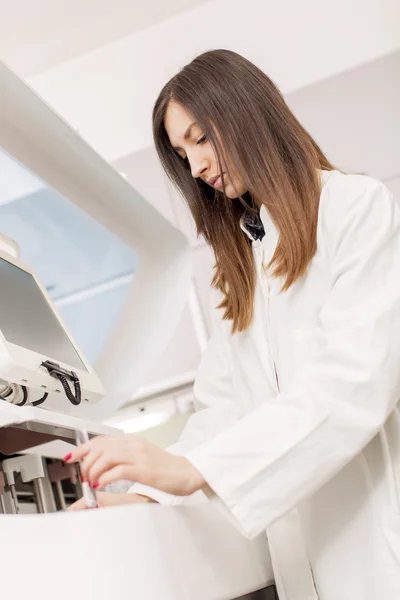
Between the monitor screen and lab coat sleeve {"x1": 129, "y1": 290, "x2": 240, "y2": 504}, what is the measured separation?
9.4 inches

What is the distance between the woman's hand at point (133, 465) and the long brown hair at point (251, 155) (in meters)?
0.41

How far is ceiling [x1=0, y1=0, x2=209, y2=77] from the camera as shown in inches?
122

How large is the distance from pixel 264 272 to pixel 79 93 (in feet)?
7.76

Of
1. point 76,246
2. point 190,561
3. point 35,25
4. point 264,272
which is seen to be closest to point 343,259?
point 264,272

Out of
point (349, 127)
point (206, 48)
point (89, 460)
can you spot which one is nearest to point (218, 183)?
point (89, 460)

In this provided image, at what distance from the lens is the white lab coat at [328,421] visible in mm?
1011

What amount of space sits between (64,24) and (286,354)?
96.8 inches

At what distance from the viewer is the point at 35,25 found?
10.4 feet

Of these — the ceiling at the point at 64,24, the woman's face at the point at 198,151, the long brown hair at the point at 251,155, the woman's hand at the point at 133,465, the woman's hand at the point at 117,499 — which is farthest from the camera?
the ceiling at the point at 64,24

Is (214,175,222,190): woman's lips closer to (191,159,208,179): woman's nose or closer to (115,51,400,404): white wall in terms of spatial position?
(191,159,208,179): woman's nose

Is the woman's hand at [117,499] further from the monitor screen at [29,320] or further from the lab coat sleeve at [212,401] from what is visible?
the monitor screen at [29,320]

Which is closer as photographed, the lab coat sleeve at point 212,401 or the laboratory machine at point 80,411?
the laboratory machine at point 80,411

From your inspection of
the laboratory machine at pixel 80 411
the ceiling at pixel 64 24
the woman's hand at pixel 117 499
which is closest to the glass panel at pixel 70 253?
the laboratory machine at pixel 80 411

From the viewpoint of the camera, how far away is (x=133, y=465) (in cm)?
95
